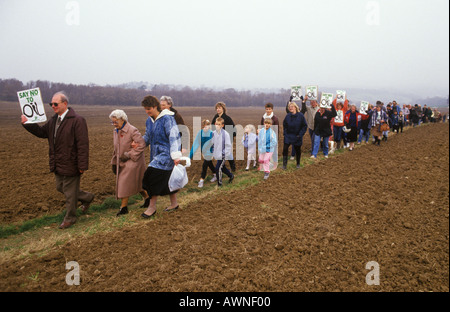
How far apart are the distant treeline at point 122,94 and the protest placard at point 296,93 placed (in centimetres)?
718

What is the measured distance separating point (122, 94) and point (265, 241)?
3467cm

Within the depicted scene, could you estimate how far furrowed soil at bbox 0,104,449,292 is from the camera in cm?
361

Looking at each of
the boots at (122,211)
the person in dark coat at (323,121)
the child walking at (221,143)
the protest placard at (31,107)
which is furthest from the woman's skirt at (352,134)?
the protest placard at (31,107)

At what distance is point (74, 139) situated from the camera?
4828 mm

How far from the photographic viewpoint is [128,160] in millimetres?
5207

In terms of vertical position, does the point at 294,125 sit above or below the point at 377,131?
above

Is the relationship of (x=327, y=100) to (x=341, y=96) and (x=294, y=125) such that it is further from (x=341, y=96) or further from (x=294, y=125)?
(x=294, y=125)

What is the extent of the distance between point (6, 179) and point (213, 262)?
7.04m

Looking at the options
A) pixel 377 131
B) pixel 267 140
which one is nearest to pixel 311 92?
pixel 267 140

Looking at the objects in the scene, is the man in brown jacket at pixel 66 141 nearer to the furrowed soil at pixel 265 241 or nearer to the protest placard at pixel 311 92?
the furrowed soil at pixel 265 241

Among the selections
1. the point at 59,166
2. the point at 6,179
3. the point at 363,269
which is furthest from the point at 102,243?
the point at 6,179

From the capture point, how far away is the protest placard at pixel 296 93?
1043cm
